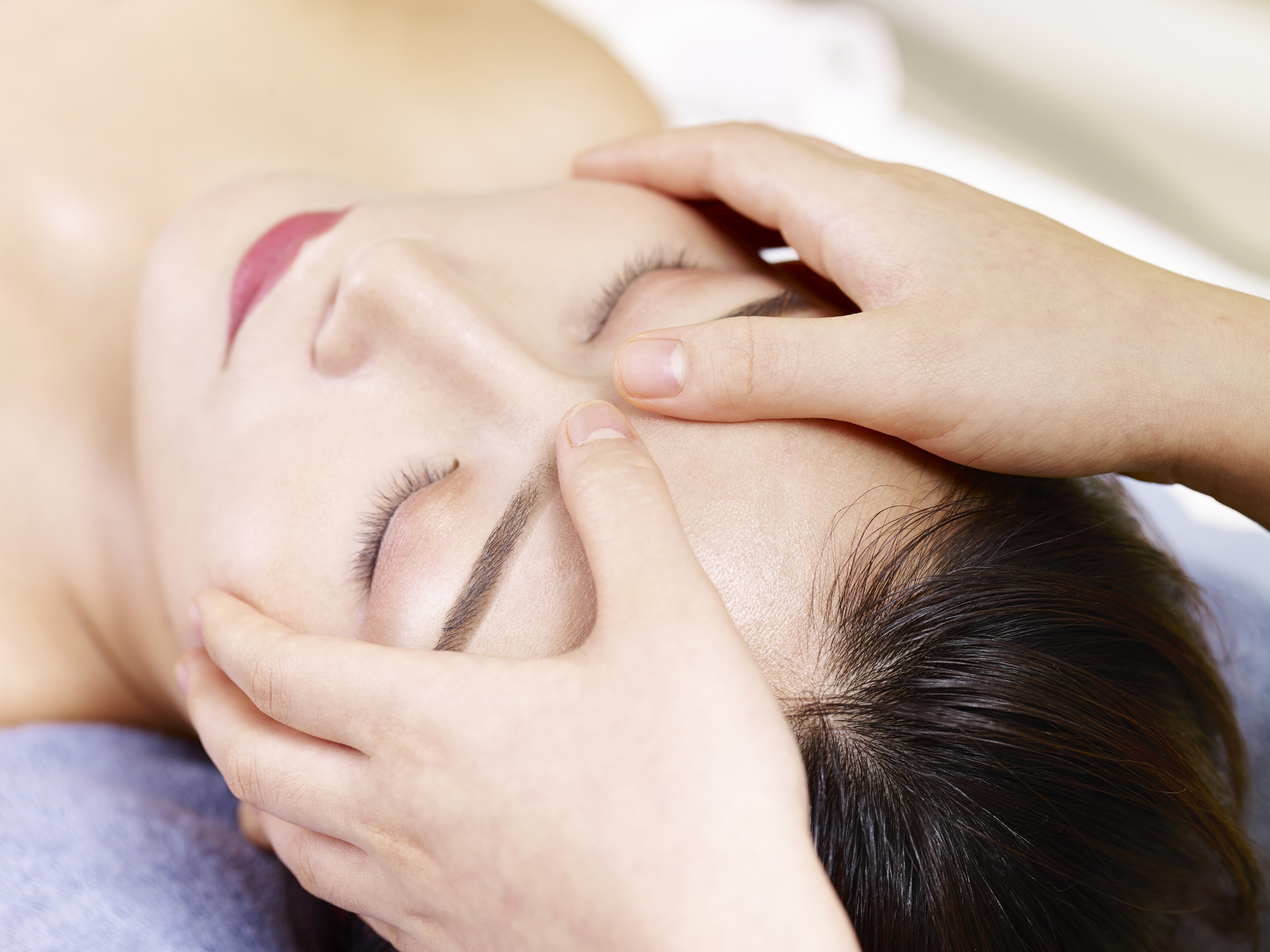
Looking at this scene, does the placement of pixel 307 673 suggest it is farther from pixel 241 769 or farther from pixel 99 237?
pixel 99 237

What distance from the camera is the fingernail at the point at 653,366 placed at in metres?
0.70

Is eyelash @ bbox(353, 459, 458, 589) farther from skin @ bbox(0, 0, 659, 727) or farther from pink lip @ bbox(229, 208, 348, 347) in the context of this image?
skin @ bbox(0, 0, 659, 727)

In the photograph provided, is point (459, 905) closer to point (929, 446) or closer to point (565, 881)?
point (565, 881)

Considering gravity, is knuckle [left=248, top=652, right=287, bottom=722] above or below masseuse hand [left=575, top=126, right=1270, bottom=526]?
below

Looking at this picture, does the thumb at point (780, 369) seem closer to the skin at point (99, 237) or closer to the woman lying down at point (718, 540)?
the woman lying down at point (718, 540)

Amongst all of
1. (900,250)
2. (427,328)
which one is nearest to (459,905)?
(427,328)

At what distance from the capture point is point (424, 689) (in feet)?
1.96

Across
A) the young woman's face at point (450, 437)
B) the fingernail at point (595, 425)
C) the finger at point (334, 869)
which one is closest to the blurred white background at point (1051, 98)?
the young woman's face at point (450, 437)

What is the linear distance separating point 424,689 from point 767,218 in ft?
1.95

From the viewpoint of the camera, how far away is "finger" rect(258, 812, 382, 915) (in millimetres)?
651

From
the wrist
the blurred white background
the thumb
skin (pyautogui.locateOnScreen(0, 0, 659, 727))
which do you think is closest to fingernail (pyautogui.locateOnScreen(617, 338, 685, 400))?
the thumb

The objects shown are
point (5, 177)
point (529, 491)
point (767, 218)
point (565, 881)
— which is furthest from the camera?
point (5, 177)

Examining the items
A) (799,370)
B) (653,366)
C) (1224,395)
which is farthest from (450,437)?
(1224,395)

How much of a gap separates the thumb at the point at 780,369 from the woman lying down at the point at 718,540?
0.03m
